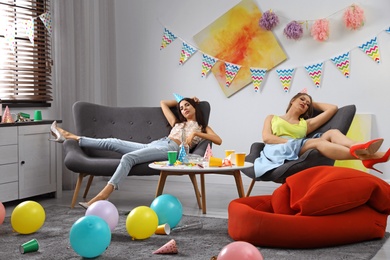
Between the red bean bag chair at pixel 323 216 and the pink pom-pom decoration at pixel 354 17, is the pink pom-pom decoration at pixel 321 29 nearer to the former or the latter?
the pink pom-pom decoration at pixel 354 17

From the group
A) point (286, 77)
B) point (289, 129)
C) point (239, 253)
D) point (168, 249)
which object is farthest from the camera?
point (286, 77)

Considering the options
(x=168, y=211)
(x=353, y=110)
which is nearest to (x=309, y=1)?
(x=353, y=110)

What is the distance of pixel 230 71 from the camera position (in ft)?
19.4

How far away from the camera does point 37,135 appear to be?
491cm

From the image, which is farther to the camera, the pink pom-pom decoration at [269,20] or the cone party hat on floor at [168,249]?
the pink pom-pom decoration at [269,20]

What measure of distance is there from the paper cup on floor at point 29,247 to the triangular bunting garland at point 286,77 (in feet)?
10.4

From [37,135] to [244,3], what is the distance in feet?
7.59

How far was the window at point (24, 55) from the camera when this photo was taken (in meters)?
5.07

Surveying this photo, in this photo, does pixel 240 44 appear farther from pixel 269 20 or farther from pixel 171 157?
pixel 171 157

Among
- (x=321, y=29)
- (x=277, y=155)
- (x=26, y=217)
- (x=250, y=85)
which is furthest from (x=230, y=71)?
(x=26, y=217)

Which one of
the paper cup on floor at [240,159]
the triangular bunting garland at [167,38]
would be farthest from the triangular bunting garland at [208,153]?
the triangular bunting garland at [167,38]

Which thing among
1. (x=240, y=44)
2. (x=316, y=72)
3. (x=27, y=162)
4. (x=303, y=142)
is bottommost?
(x=27, y=162)

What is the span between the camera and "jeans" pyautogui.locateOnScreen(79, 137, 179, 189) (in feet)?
14.4

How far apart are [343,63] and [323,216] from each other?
2.58m
